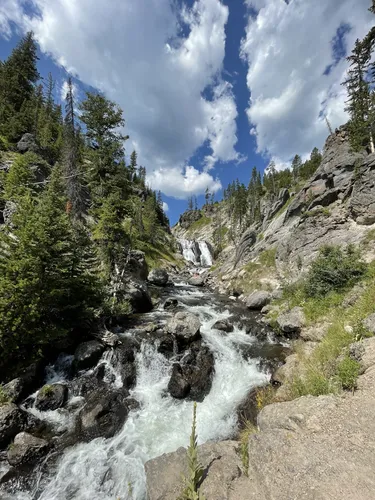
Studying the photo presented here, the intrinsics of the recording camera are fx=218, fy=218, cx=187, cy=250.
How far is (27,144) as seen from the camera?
36.8 meters

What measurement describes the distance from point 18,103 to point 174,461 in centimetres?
6126

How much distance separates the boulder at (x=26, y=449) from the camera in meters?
7.66

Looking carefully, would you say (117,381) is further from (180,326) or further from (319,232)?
(319,232)

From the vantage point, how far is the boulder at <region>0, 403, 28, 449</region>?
816 centimetres

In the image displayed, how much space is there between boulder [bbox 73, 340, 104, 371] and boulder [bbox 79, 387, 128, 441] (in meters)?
1.88

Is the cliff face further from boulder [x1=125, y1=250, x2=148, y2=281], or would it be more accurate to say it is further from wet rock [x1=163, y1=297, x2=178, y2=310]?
boulder [x1=125, y1=250, x2=148, y2=281]

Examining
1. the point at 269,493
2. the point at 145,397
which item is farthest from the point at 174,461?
the point at 145,397

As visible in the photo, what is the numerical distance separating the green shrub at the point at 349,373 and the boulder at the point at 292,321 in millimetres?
9249

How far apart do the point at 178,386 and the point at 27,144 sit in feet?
146

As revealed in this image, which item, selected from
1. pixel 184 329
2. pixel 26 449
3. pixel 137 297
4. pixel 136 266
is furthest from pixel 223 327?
pixel 26 449

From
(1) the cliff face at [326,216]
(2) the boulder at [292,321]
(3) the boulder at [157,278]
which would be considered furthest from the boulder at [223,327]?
(3) the boulder at [157,278]

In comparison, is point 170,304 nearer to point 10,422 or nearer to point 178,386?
point 178,386

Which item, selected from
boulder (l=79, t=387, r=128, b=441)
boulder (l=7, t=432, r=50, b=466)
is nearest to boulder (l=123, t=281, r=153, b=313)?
boulder (l=79, t=387, r=128, b=441)

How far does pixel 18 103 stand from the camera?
43.5 metres
